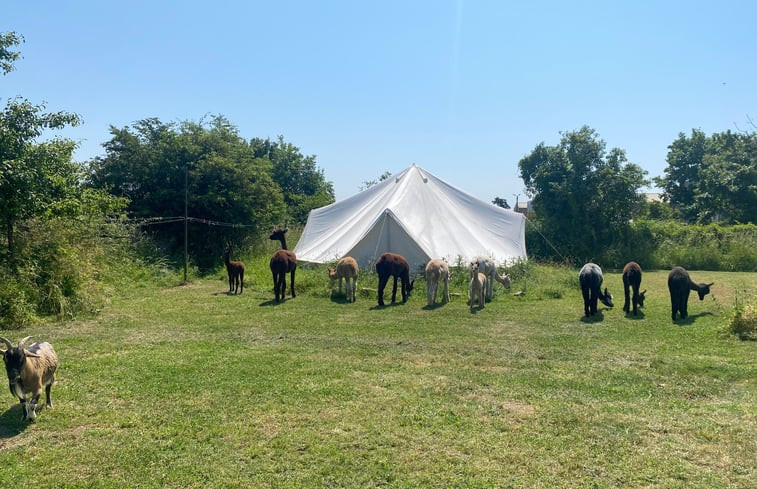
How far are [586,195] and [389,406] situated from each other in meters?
21.0

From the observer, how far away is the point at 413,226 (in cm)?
1588

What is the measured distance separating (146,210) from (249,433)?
648 inches

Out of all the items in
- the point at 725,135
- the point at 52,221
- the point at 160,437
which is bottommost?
the point at 160,437

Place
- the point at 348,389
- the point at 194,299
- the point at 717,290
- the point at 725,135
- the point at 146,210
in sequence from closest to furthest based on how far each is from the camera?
1. the point at 348,389
2. the point at 194,299
3. the point at 717,290
4. the point at 146,210
5. the point at 725,135

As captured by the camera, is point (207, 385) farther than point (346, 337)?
No

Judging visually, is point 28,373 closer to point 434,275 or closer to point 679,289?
point 434,275

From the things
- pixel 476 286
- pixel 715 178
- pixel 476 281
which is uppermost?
pixel 715 178

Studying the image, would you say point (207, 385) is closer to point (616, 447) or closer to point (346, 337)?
point (346, 337)

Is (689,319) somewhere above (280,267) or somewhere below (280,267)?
below

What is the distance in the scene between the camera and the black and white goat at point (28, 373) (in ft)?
14.8

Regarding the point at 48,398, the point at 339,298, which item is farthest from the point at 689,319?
the point at 48,398

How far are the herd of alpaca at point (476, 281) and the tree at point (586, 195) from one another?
11923 millimetres

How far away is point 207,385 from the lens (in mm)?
5656

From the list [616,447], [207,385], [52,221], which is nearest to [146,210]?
[52,221]
